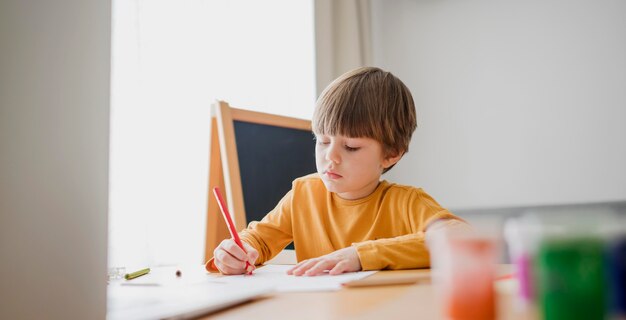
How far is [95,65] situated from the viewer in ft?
1.68

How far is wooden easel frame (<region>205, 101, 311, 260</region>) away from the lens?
1.64 meters

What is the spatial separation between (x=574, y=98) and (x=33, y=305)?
2645 mm

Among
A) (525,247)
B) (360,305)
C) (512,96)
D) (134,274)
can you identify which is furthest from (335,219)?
(512,96)

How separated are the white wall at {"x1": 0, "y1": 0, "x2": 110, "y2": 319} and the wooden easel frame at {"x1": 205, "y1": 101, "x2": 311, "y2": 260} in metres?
1.13

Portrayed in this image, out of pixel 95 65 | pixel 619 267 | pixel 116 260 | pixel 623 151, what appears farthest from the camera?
pixel 623 151

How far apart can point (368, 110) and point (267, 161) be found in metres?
0.60

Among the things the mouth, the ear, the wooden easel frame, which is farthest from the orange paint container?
the wooden easel frame

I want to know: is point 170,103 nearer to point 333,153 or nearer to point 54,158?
point 333,153

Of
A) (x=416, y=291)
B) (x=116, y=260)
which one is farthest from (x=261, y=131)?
(x=416, y=291)

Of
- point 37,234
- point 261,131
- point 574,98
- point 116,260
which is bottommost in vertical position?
point 116,260

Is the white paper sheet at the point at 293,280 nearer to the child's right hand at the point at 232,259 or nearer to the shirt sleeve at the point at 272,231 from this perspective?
the child's right hand at the point at 232,259

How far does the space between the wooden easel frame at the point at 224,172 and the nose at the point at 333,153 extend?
0.46 m

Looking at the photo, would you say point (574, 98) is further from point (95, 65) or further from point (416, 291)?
point (95, 65)

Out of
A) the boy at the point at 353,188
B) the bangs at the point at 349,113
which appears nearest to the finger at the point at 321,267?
the boy at the point at 353,188
